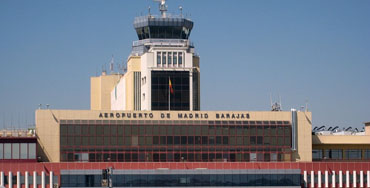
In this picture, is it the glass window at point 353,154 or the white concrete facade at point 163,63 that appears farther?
the glass window at point 353,154

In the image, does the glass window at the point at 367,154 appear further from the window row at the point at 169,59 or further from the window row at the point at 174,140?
the window row at the point at 169,59

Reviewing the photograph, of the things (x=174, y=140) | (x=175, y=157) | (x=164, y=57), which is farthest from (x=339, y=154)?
(x=164, y=57)

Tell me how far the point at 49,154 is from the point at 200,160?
2597 cm

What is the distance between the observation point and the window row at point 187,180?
16412 centimetres

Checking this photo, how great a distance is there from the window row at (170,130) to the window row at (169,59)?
586 inches

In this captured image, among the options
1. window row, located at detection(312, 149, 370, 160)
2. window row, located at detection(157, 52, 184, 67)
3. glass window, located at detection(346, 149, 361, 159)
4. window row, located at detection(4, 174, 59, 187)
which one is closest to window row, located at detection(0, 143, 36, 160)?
window row, located at detection(4, 174, 59, 187)

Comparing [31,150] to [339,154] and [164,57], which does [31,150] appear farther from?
[339,154]

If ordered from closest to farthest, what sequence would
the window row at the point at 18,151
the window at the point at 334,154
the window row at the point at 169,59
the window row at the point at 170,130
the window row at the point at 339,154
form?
the window row at the point at 18,151
the window row at the point at 170,130
the window row at the point at 339,154
the window at the point at 334,154
the window row at the point at 169,59

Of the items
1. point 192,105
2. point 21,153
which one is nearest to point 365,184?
point 192,105

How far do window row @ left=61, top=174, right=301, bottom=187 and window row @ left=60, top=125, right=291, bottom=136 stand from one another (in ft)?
27.6

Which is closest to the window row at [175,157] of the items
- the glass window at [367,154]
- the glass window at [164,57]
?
the glass window at [367,154]

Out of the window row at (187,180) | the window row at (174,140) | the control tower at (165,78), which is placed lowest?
the window row at (187,180)

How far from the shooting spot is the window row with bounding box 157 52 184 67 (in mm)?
181000

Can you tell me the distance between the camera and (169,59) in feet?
594
